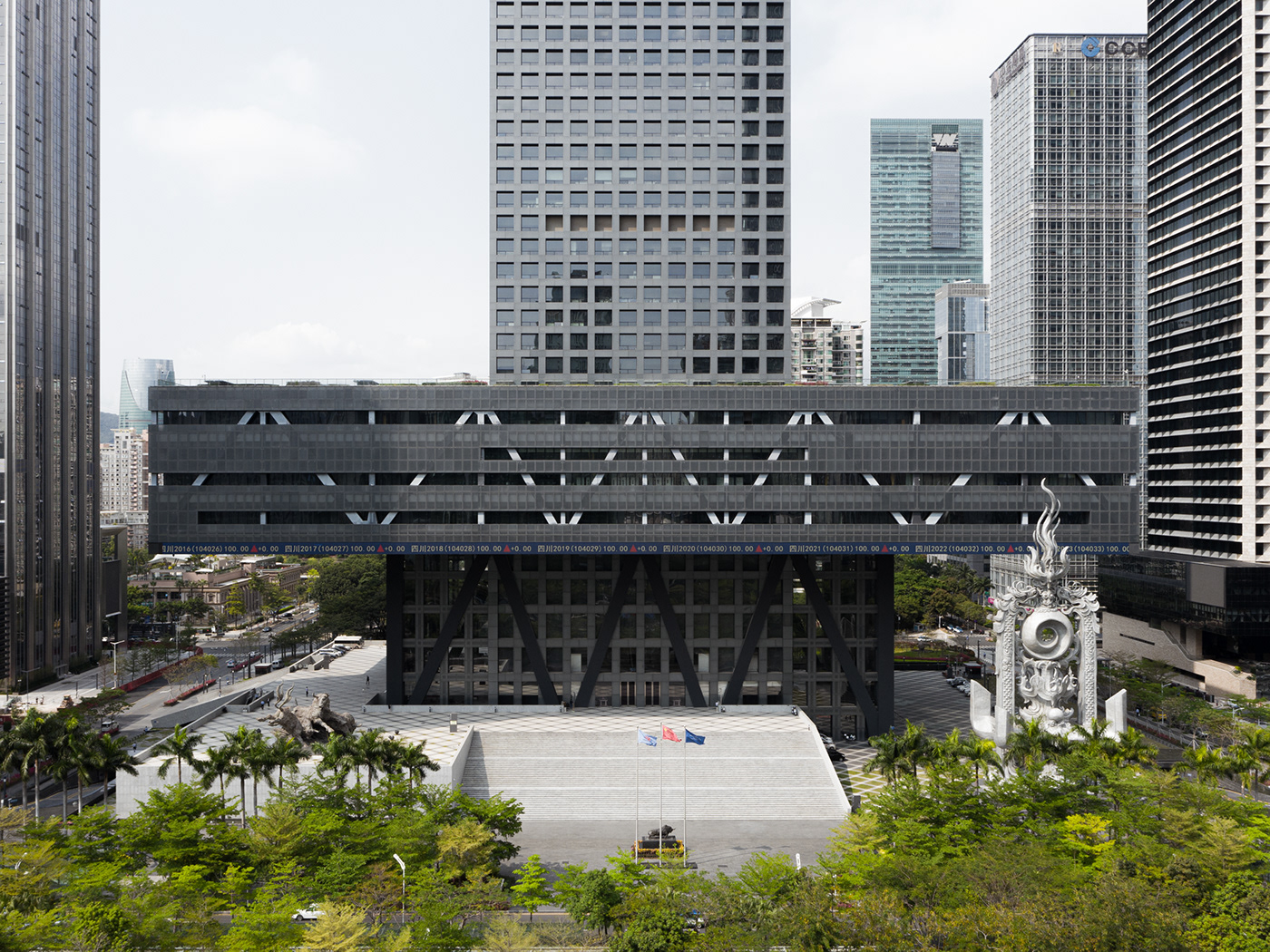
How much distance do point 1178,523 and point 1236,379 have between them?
732 inches

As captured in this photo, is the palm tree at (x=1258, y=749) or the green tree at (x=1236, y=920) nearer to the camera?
the green tree at (x=1236, y=920)

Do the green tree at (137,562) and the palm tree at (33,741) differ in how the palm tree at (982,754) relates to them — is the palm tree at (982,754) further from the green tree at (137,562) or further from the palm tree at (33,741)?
the green tree at (137,562)

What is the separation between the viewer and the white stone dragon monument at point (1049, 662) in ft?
181

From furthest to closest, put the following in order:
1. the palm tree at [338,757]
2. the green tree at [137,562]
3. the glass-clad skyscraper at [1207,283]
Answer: the green tree at [137,562]
the glass-clad skyscraper at [1207,283]
the palm tree at [338,757]

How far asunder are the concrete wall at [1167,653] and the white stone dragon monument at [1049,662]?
1627 inches

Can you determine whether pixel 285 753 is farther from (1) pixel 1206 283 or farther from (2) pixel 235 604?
(1) pixel 1206 283

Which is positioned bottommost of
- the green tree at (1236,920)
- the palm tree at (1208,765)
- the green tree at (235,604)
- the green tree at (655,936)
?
the green tree at (235,604)

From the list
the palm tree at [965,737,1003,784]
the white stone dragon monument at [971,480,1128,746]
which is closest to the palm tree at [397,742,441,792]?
the palm tree at [965,737,1003,784]

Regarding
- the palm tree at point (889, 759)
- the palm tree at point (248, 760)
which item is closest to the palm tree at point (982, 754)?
the palm tree at point (889, 759)

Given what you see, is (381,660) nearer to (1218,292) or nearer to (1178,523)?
(1178,523)

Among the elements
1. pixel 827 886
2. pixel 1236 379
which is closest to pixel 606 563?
pixel 827 886

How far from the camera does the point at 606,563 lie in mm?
73375

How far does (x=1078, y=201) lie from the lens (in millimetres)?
149625

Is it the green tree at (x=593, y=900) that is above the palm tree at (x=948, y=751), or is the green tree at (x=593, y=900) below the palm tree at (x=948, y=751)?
below
